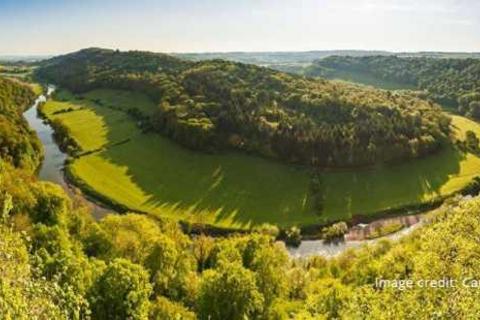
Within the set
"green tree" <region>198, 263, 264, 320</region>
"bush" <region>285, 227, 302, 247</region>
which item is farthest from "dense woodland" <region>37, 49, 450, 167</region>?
"green tree" <region>198, 263, 264, 320</region>

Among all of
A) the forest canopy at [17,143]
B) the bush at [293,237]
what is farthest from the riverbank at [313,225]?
the forest canopy at [17,143]

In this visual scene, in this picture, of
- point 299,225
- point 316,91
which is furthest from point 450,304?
point 316,91

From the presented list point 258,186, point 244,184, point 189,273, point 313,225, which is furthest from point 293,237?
point 189,273

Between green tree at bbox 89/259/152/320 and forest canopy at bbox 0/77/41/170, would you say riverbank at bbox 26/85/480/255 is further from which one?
green tree at bbox 89/259/152/320

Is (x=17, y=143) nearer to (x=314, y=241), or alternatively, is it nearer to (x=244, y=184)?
(x=244, y=184)

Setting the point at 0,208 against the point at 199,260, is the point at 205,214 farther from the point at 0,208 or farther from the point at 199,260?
the point at 0,208

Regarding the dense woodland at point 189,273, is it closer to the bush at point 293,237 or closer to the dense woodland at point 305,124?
the bush at point 293,237
